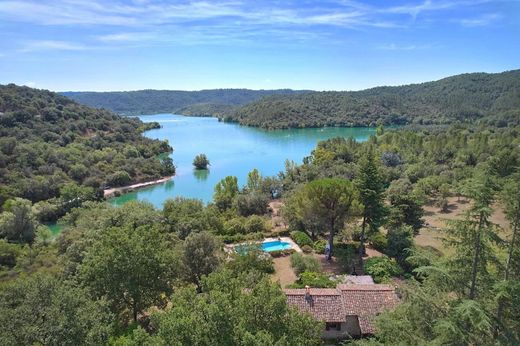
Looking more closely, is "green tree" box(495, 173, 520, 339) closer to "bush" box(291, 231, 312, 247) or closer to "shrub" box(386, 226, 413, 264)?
"shrub" box(386, 226, 413, 264)

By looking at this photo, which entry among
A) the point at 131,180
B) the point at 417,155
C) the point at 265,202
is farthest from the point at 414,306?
the point at 417,155

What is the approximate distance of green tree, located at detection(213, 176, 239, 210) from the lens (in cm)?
3928

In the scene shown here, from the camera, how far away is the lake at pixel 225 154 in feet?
183

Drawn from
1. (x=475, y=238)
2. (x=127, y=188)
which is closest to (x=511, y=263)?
(x=475, y=238)

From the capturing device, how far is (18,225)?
33.4 metres

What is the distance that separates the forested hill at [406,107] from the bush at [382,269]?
11108 cm

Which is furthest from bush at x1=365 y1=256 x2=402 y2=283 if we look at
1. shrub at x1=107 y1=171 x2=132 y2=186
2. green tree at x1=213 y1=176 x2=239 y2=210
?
shrub at x1=107 y1=171 x2=132 y2=186

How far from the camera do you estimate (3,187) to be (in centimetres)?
4397

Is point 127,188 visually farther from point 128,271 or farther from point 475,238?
point 475,238

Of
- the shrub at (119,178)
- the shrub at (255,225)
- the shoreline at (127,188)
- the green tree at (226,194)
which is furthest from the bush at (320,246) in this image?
the shrub at (119,178)

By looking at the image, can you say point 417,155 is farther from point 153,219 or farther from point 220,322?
point 220,322

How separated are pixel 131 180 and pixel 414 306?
2218 inches

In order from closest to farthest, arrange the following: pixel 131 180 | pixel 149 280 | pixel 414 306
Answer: pixel 414 306 → pixel 149 280 → pixel 131 180

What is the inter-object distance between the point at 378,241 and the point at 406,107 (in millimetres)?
137333
